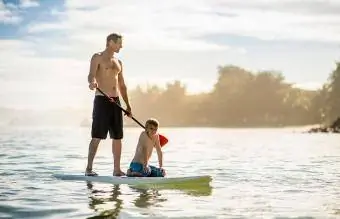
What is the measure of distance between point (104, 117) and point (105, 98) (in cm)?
38

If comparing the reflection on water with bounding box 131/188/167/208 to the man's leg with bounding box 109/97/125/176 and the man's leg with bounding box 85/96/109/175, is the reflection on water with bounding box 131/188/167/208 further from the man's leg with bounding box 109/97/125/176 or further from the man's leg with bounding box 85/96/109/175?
the man's leg with bounding box 85/96/109/175

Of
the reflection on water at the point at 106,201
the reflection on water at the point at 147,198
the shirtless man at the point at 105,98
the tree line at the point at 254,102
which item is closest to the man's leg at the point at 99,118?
the shirtless man at the point at 105,98

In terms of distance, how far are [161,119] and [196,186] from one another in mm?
172639

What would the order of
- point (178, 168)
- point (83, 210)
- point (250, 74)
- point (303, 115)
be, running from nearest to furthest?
point (83, 210), point (178, 168), point (303, 115), point (250, 74)

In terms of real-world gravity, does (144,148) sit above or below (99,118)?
below

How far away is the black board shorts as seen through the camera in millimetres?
11773

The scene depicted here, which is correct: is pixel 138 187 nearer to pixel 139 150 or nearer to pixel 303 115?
pixel 139 150

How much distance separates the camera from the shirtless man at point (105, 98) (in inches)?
464

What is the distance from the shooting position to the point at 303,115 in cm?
13112

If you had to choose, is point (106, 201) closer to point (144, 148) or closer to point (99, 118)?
point (144, 148)

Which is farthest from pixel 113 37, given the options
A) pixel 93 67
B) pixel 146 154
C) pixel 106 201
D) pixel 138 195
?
pixel 106 201

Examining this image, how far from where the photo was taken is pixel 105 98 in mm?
11797

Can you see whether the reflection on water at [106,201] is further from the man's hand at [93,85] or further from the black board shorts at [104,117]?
the man's hand at [93,85]

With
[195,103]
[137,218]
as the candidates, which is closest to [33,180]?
[137,218]
